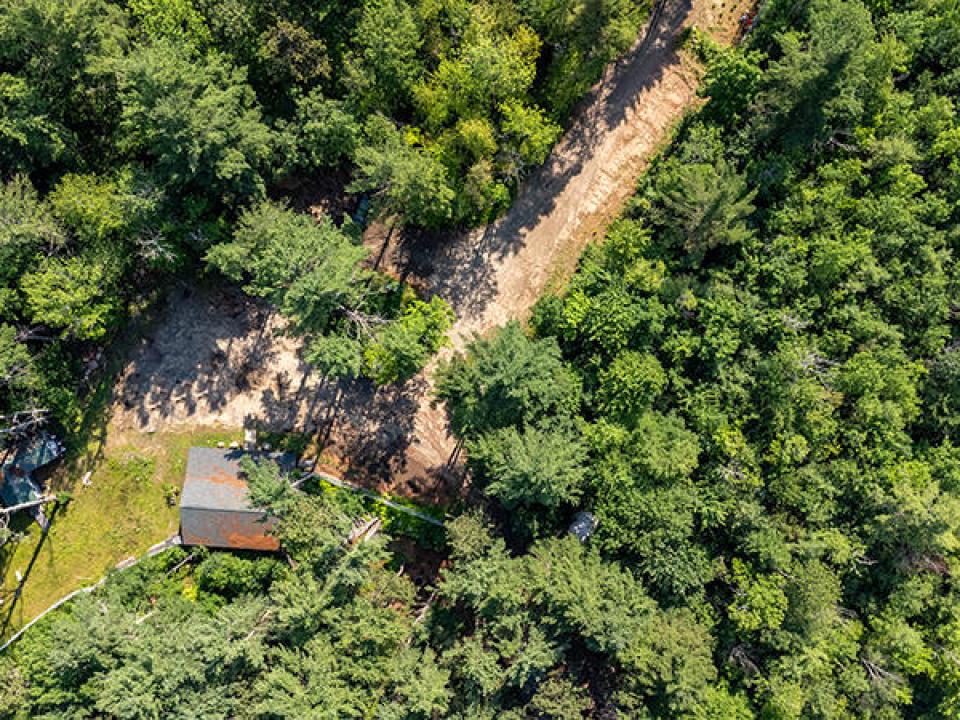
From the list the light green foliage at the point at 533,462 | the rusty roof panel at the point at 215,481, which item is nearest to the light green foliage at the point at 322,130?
the light green foliage at the point at 533,462

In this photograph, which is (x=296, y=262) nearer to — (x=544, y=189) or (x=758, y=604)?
(x=544, y=189)

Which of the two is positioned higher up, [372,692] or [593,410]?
[593,410]

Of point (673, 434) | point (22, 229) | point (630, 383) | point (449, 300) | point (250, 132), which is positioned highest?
point (630, 383)

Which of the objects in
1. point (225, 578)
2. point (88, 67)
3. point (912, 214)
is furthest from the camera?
point (225, 578)

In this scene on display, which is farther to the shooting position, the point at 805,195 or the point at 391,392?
the point at 391,392

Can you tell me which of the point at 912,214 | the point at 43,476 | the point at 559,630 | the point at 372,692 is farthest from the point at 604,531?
the point at 43,476

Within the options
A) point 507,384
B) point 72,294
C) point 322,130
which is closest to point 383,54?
point 322,130

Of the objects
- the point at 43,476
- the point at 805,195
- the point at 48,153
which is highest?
the point at 805,195

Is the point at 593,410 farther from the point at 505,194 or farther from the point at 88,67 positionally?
the point at 88,67
